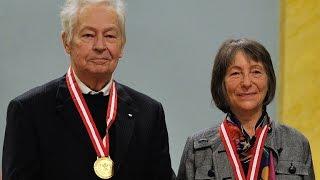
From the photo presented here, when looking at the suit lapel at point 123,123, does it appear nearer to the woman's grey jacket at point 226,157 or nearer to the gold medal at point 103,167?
the gold medal at point 103,167

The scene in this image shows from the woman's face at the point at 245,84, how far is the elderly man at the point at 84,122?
398 millimetres

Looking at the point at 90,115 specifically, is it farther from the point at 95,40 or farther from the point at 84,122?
the point at 95,40

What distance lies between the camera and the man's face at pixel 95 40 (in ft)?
9.21

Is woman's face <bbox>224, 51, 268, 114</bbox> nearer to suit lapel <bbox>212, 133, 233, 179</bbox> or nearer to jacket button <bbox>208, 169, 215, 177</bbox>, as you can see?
suit lapel <bbox>212, 133, 233, 179</bbox>

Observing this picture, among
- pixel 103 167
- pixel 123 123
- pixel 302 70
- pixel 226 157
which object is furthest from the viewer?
pixel 302 70

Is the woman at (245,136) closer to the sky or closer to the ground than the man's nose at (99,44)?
closer to the ground

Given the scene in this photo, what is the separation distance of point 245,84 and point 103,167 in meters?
0.69

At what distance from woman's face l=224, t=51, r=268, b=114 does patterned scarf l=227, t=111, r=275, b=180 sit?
0.19ft

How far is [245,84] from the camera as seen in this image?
3.03m

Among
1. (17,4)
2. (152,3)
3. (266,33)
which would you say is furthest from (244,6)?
(17,4)

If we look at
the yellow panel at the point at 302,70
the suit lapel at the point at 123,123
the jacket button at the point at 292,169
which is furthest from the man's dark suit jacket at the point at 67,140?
the yellow panel at the point at 302,70

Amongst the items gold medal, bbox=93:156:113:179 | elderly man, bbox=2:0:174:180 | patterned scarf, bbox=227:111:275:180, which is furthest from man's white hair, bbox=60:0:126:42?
patterned scarf, bbox=227:111:275:180

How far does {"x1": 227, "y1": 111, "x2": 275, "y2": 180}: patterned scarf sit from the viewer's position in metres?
3.02

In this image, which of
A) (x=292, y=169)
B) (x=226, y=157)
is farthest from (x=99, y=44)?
(x=292, y=169)
